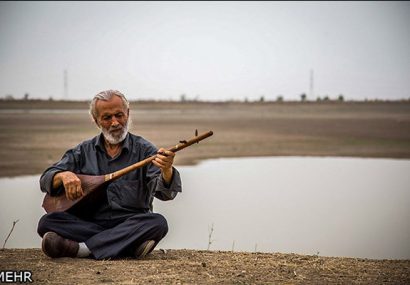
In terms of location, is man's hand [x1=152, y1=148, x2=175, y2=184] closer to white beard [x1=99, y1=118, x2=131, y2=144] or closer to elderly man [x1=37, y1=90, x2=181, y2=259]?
elderly man [x1=37, y1=90, x2=181, y2=259]

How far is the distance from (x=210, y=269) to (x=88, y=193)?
118 cm

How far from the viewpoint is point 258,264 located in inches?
257

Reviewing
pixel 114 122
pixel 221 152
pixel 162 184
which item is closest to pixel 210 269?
pixel 162 184

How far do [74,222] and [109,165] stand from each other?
1.83 feet

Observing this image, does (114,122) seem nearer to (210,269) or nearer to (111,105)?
(111,105)

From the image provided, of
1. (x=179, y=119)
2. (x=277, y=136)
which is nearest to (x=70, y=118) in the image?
(x=179, y=119)

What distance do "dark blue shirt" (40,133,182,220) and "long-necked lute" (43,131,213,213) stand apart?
0.28 feet

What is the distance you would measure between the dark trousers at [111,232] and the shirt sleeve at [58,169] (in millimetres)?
215

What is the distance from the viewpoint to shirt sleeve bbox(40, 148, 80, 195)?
6562 mm

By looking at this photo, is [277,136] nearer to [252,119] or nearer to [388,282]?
[252,119]

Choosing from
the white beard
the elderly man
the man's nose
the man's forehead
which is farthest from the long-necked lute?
the man's forehead

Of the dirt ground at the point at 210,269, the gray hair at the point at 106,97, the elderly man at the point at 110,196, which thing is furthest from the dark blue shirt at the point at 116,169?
the dirt ground at the point at 210,269

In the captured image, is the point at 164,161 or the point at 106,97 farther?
the point at 106,97

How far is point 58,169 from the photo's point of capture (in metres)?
6.61
